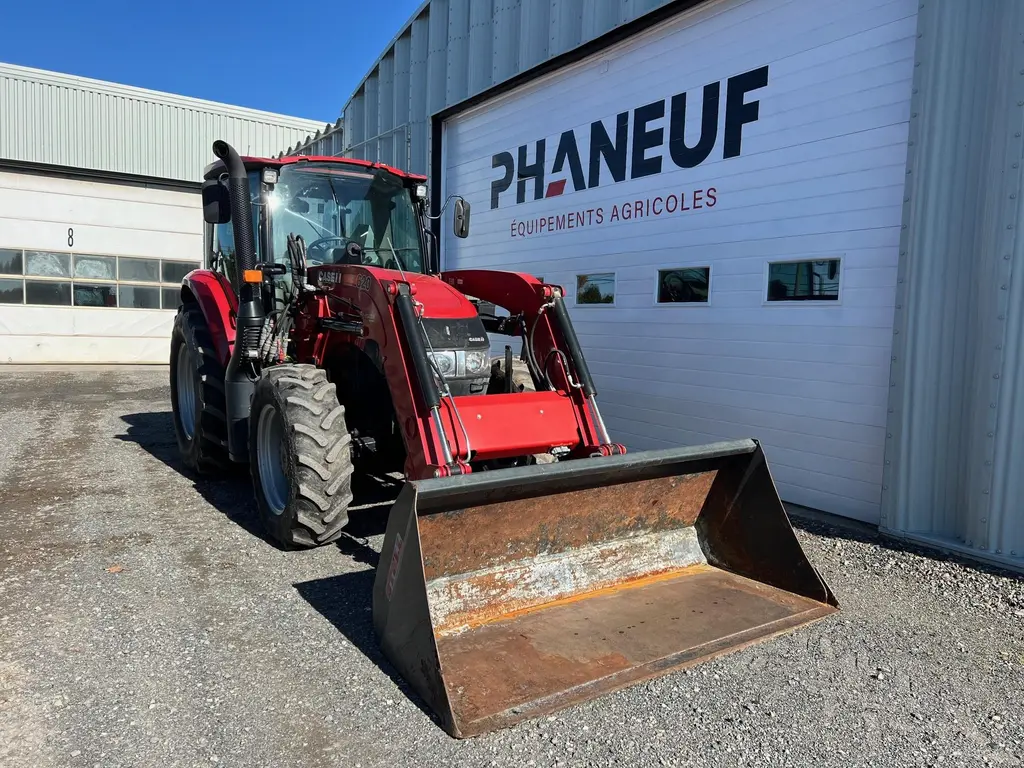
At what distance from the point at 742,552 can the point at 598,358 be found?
13.7 ft

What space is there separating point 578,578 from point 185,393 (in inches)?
199

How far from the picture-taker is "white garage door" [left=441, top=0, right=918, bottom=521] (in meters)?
5.66

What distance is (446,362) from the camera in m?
4.48

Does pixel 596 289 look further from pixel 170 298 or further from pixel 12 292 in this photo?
pixel 12 292

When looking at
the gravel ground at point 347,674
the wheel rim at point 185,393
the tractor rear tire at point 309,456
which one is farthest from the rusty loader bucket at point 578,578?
the wheel rim at point 185,393

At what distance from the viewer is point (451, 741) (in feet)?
9.19

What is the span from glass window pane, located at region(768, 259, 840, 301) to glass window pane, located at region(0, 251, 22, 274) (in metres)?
15.7

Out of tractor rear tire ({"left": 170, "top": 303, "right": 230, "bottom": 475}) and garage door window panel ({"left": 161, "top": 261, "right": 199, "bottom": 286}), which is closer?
tractor rear tire ({"left": 170, "top": 303, "right": 230, "bottom": 475})

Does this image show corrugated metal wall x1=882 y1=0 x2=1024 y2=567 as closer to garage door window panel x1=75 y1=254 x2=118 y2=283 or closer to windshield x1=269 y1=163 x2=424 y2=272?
windshield x1=269 y1=163 x2=424 y2=272

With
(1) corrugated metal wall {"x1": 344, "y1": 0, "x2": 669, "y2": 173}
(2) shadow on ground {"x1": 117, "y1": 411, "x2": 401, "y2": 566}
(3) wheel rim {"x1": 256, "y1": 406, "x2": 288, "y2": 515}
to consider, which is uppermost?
(1) corrugated metal wall {"x1": 344, "y1": 0, "x2": 669, "y2": 173}

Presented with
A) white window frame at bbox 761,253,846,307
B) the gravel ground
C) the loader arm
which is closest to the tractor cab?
the loader arm

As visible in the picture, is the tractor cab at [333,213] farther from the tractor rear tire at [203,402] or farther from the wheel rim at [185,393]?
the wheel rim at [185,393]

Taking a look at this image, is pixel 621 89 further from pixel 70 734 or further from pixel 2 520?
pixel 70 734

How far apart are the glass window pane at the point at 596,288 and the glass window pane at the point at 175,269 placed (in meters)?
12.2
